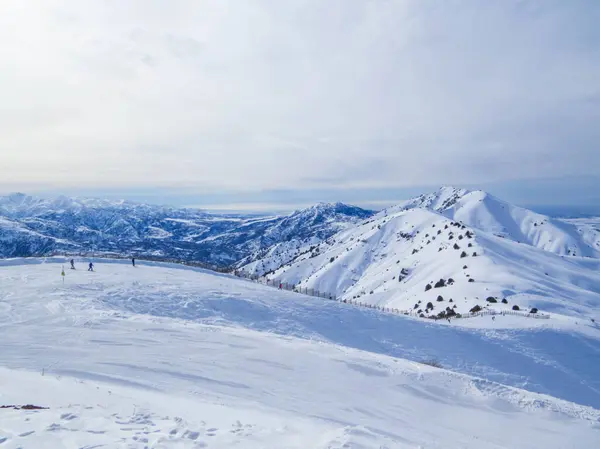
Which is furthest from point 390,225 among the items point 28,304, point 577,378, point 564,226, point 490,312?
point 28,304

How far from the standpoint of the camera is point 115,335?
63.1ft

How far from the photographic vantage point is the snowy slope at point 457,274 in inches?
2104

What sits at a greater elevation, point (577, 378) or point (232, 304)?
point (232, 304)

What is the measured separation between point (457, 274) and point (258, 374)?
6052 centimetres

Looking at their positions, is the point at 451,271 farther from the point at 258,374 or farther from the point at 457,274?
the point at 258,374

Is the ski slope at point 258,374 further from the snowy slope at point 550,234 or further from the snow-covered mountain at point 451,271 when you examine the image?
the snowy slope at point 550,234

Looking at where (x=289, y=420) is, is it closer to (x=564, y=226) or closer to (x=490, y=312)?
(x=490, y=312)

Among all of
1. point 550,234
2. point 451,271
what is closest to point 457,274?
point 451,271

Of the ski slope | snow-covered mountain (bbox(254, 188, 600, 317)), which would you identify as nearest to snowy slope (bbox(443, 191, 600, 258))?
snow-covered mountain (bbox(254, 188, 600, 317))

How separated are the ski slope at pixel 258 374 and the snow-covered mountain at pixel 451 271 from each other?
69.4 feet

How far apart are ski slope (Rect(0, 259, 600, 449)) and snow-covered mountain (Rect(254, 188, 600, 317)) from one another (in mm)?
21153

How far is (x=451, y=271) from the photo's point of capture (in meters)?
72.9

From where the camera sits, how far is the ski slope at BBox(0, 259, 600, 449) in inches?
382

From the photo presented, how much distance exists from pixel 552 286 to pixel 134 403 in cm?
6501
